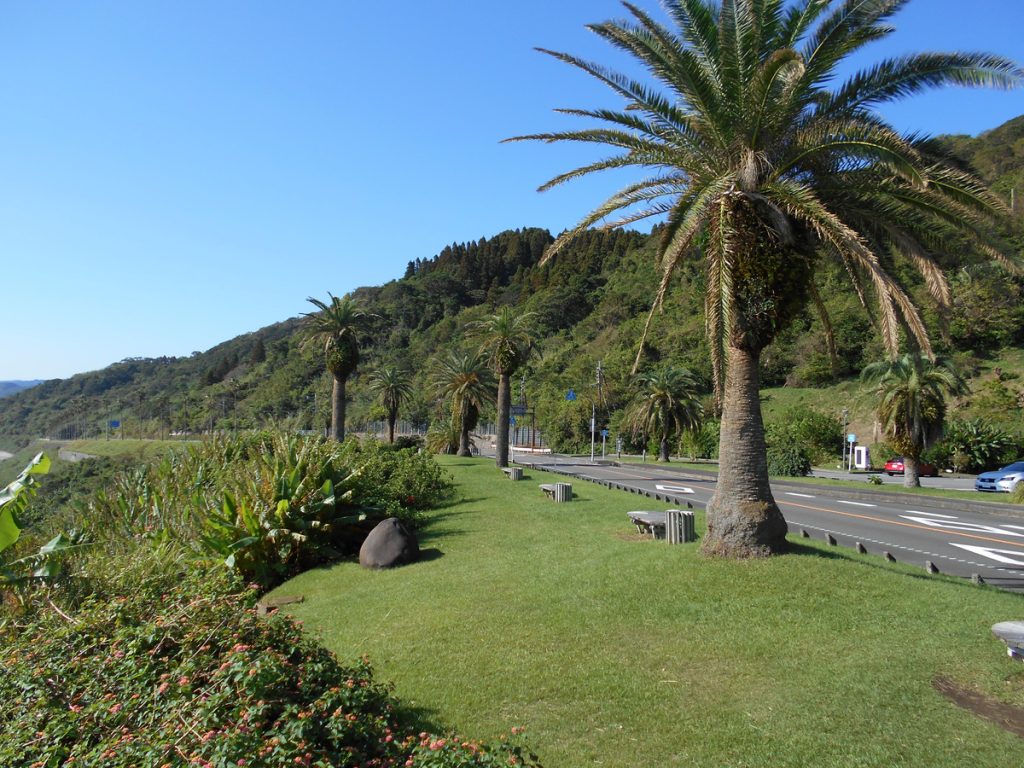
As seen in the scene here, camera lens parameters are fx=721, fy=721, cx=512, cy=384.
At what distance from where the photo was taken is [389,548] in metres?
11.8

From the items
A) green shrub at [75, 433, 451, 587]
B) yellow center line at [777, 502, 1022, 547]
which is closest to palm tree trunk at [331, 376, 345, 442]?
green shrub at [75, 433, 451, 587]

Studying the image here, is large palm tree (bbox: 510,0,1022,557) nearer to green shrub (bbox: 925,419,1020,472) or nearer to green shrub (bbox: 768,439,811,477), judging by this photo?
green shrub (bbox: 768,439,811,477)

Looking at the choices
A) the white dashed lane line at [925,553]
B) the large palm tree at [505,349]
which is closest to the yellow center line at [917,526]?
the white dashed lane line at [925,553]

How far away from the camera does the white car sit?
91.0ft

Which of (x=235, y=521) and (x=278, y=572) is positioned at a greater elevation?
(x=235, y=521)

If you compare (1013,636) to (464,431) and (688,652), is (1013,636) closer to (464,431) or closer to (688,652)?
(688,652)

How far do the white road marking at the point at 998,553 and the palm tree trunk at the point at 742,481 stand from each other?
5718 millimetres

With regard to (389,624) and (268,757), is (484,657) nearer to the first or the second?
(389,624)

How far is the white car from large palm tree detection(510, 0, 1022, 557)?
23.1 m

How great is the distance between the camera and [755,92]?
894cm

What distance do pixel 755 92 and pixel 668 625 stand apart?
6439mm

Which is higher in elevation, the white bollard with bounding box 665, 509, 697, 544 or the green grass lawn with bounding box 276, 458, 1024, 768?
the white bollard with bounding box 665, 509, 697, 544

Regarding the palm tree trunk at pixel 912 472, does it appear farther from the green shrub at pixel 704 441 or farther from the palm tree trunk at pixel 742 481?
the green shrub at pixel 704 441

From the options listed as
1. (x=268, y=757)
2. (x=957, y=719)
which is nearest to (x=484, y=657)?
(x=268, y=757)
